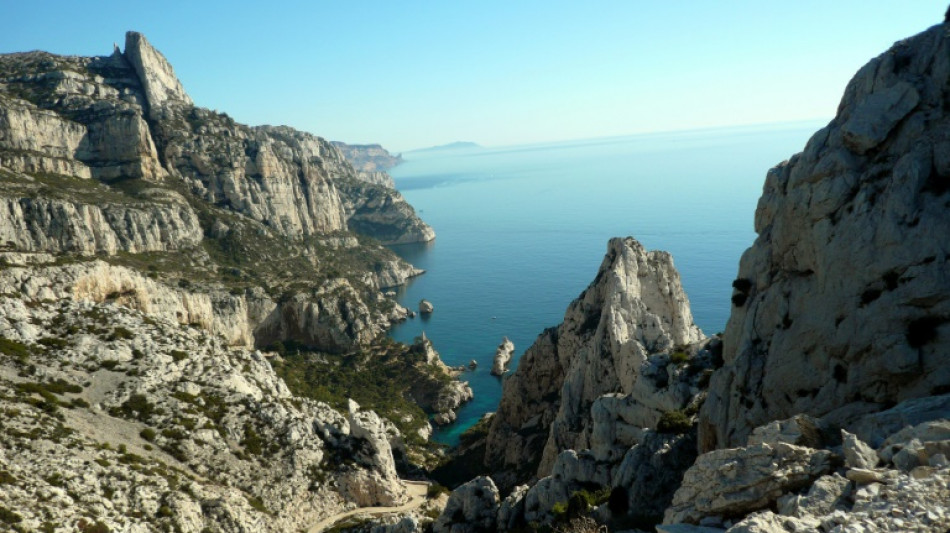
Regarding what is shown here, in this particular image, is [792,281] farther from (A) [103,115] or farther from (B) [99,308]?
(A) [103,115]

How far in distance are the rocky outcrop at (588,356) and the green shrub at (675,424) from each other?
11572 millimetres

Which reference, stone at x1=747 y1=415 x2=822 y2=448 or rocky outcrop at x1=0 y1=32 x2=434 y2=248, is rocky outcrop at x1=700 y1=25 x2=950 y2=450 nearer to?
stone at x1=747 y1=415 x2=822 y2=448

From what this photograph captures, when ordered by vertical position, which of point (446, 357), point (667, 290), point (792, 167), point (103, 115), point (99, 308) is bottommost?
point (446, 357)

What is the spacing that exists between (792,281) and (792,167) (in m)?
5.70

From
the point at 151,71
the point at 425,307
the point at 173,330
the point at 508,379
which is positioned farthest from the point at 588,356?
the point at 151,71

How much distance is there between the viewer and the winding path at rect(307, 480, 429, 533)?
4715cm

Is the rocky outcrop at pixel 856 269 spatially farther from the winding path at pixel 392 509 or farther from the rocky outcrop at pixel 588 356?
the winding path at pixel 392 509

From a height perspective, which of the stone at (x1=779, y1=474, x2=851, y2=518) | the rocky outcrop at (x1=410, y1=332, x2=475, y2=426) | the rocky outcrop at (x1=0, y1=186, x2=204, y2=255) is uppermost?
the rocky outcrop at (x1=0, y1=186, x2=204, y2=255)

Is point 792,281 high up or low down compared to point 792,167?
down

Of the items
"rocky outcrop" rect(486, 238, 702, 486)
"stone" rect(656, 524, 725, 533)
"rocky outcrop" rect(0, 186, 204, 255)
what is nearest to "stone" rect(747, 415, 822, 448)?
"stone" rect(656, 524, 725, 533)

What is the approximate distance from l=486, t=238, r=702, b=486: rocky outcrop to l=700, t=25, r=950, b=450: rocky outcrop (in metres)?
18.6

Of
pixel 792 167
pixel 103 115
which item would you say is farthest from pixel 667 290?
pixel 103 115

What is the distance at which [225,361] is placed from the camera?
59.5 metres

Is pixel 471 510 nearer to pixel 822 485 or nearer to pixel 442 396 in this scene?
pixel 822 485
